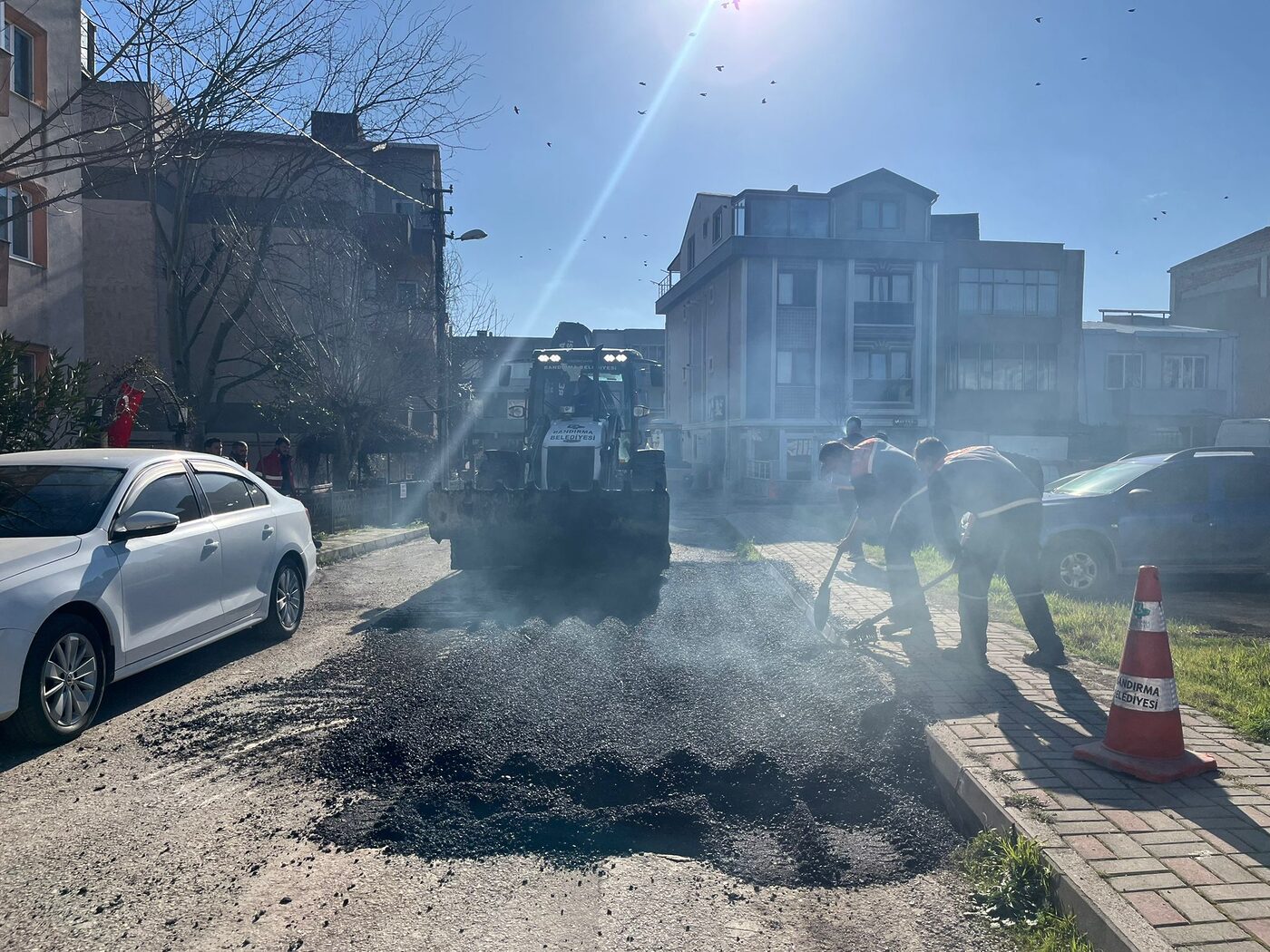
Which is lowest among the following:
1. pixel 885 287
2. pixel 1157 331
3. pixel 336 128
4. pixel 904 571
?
pixel 904 571

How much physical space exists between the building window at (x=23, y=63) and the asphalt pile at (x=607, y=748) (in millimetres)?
13725

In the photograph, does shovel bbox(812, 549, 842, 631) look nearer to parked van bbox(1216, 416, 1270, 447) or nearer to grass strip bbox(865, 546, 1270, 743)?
grass strip bbox(865, 546, 1270, 743)

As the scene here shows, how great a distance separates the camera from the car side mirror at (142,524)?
5684 millimetres

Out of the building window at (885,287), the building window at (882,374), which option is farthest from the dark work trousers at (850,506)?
the building window at (885,287)

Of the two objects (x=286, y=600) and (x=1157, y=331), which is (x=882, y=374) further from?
(x=286, y=600)

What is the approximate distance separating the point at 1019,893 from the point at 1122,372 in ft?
144

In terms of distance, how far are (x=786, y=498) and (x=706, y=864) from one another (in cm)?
2574

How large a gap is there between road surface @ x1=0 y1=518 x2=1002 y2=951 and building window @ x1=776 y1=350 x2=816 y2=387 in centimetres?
2919

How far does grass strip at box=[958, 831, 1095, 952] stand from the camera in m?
3.13

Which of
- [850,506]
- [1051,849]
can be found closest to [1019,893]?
[1051,849]

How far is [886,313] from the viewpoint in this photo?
1420 inches

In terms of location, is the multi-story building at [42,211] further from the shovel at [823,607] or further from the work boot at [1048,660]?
the work boot at [1048,660]

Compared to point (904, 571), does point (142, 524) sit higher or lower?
higher

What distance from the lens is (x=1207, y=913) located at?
10.0ft
